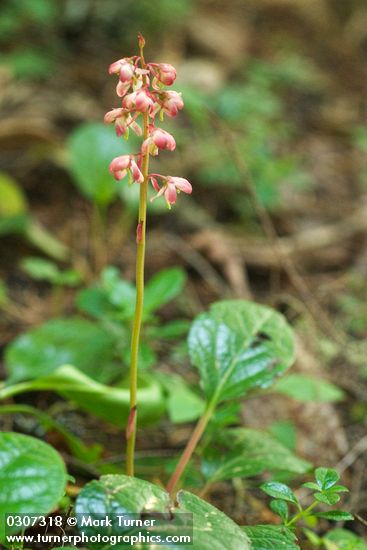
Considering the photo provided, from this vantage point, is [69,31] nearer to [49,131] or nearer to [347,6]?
[49,131]

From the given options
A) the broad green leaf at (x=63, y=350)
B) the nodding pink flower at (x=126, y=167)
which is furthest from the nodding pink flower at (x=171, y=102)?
the broad green leaf at (x=63, y=350)

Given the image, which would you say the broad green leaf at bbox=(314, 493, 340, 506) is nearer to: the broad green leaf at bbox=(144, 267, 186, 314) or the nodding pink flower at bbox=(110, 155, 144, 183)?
the nodding pink flower at bbox=(110, 155, 144, 183)

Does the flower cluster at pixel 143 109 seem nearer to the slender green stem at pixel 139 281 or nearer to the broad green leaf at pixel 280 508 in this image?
the slender green stem at pixel 139 281

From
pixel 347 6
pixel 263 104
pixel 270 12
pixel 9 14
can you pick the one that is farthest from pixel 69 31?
pixel 347 6

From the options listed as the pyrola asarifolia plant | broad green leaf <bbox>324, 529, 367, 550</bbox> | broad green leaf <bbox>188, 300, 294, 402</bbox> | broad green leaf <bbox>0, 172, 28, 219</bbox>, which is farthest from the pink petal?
broad green leaf <bbox>0, 172, 28, 219</bbox>

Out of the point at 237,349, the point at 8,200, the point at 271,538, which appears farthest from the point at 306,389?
the point at 8,200

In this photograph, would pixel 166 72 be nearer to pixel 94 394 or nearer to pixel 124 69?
pixel 124 69

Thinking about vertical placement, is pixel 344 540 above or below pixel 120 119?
below
